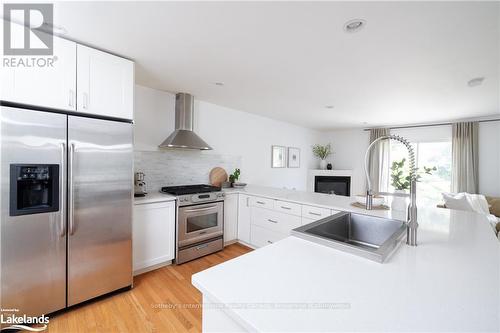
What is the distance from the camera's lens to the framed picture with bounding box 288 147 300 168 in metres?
5.21

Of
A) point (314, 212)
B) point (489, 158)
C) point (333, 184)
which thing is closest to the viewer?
point (314, 212)

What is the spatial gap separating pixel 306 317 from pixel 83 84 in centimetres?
225

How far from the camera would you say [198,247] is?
2762mm

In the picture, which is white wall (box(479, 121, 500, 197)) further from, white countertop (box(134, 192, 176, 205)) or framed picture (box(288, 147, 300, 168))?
white countertop (box(134, 192, 176, 205))

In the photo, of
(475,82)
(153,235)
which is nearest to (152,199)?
(153,235)

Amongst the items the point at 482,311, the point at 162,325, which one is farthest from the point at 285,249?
the point at 162,325

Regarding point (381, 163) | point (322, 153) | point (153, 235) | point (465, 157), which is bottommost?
point (153, 235)

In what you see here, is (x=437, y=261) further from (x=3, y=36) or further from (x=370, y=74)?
(x=3, y=36)

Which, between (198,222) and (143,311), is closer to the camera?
(143,311)

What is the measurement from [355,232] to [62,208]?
2265 millimetres

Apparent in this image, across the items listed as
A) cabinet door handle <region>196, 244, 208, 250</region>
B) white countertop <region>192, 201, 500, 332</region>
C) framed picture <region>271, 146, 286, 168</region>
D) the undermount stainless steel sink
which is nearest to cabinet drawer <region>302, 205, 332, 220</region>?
the undermount stainless steel sink

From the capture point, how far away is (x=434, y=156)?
4680 mm

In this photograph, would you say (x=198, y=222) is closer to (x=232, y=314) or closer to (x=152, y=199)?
(x=152, y=199)

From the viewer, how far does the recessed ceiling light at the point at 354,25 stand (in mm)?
1438
